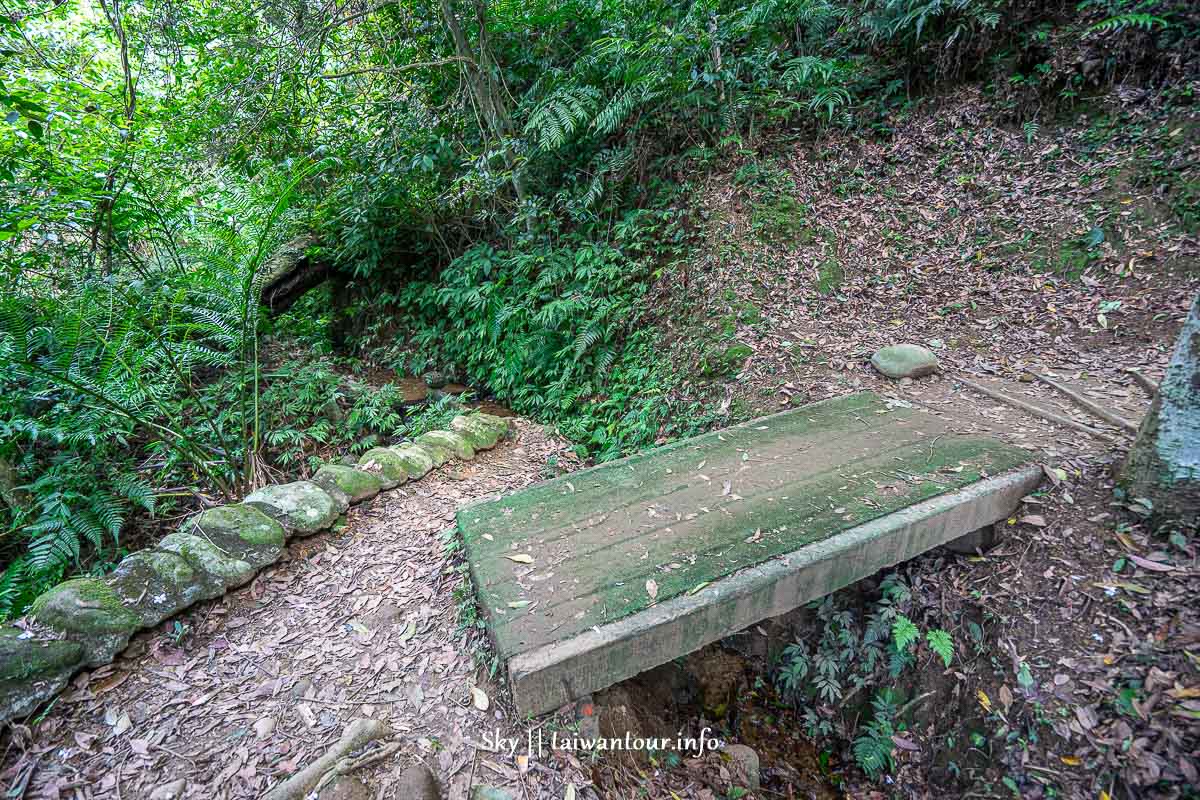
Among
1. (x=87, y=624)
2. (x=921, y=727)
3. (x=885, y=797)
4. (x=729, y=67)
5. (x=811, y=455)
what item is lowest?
(x=885, y=797)

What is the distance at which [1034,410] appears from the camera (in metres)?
3.21

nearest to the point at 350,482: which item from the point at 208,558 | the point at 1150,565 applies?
the point at 208,558

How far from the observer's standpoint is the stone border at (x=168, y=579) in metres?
2.12

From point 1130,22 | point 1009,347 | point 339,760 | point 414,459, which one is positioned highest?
point 1130,22

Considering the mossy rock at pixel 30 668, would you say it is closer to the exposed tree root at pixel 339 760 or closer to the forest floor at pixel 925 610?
the forest floor at pixel 925 610

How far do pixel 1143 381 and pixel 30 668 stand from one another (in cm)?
619

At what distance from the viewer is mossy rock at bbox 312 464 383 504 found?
354 cm

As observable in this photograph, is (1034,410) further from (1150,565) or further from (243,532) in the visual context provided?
(243,532)

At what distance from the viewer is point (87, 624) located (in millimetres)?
2297

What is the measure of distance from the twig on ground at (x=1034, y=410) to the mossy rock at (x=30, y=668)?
17.7ft

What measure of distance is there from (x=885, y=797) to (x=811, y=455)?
1.77m

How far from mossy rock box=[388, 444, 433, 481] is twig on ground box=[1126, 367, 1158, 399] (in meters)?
5.03

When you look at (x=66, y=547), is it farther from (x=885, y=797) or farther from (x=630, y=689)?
(x=885, y=797)

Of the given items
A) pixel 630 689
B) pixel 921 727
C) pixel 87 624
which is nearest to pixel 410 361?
pixel 87 624
